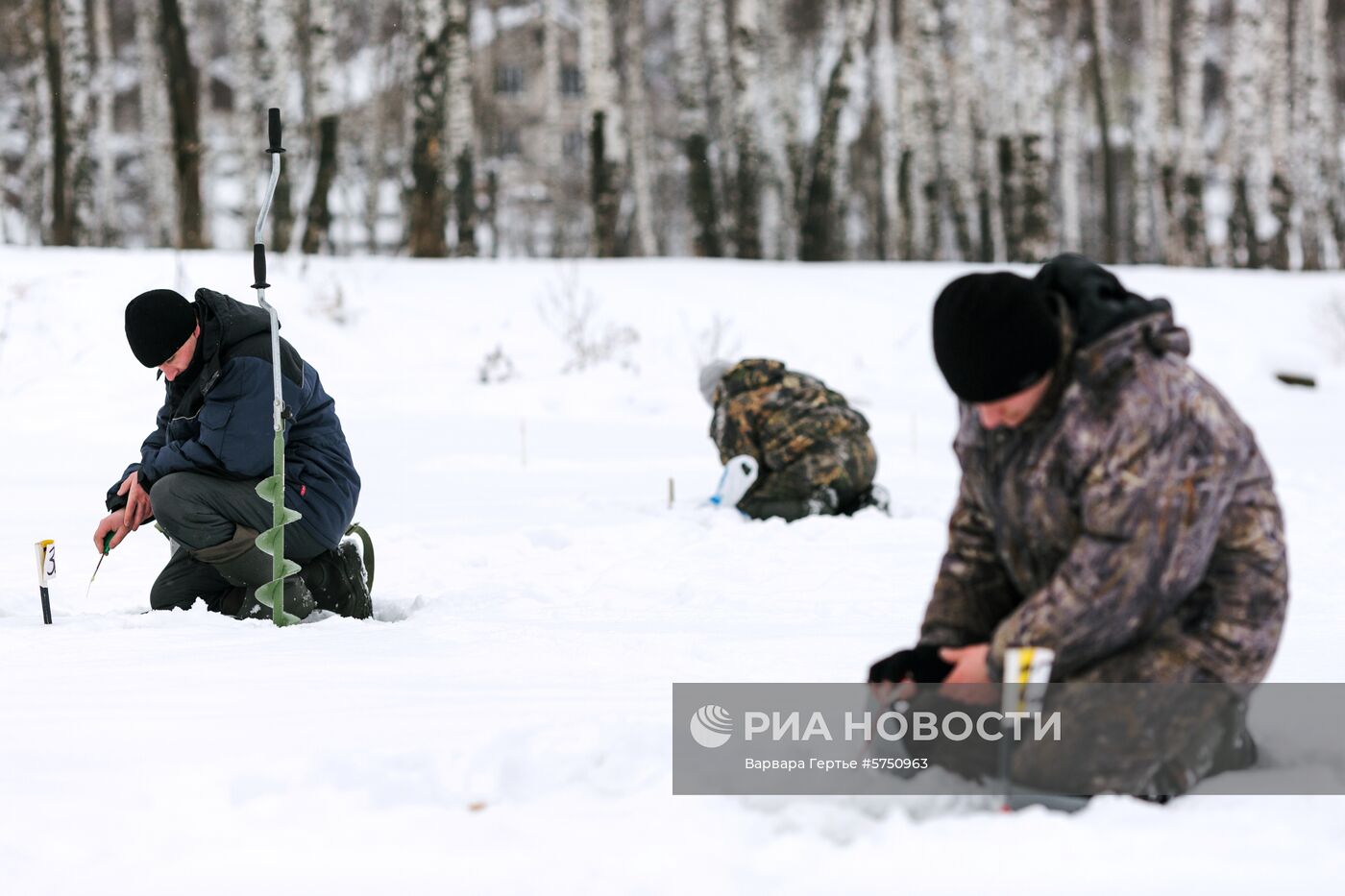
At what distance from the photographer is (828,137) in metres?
15.6

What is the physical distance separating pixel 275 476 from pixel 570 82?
38.0 meters

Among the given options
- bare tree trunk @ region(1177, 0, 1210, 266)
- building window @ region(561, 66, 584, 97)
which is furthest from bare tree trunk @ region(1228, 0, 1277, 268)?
building window @ region(561, 66, 584, 97)

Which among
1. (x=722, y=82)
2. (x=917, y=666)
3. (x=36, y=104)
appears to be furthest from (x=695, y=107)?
(x=917, y=666)

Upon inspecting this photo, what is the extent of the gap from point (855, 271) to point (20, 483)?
10.0 m

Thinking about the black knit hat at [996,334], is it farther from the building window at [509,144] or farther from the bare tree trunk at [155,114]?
the building window at [509,144]

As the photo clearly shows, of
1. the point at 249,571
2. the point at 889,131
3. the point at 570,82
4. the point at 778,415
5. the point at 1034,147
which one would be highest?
the point at 570,82

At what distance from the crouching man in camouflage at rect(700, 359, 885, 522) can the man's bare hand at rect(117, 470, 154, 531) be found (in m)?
2.82

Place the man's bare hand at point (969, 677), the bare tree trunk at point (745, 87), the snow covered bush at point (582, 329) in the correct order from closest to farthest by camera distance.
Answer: the man's bare hand at point (969, 677) < the snow covered bush at point (582, 329) < the bare tree trunk at point (745, 87)

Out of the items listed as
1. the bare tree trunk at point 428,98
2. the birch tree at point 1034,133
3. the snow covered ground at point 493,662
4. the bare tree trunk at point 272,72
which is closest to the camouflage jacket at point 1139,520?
the snow covered ground at point 493,662

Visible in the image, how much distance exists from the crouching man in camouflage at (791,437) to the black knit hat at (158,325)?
2936 mm

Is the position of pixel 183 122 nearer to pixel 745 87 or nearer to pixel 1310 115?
pixel 745 87

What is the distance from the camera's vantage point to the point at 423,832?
2248mm

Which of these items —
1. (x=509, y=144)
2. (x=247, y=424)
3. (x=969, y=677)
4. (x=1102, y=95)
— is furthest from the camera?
(x=509, y=144)

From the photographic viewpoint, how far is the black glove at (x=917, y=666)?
2432 mm
